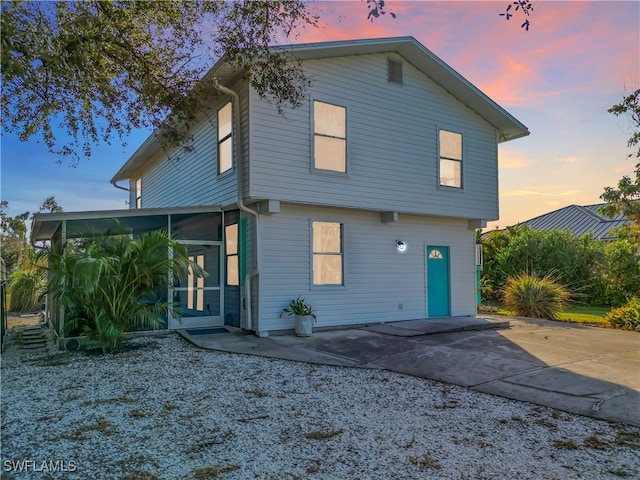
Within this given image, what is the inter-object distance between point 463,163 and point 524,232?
8862 millimetres

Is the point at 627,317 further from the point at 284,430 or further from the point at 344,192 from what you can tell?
the point at 284,430

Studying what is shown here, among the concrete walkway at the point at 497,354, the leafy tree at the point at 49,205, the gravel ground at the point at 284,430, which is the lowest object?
the concrete walkway at the point at 497,354

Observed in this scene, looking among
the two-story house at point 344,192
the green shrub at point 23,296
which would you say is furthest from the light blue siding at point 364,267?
the green shrub at point 23,296

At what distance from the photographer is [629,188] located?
12.2 m

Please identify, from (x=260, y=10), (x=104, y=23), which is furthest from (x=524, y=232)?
(x=104, y=23)

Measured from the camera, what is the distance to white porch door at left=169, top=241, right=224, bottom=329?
949 cm

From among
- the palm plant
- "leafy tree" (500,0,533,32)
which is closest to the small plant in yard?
the palm plant

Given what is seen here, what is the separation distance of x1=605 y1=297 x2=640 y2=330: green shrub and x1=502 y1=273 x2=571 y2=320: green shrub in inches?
65.4

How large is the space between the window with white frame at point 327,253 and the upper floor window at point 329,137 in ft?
4.54

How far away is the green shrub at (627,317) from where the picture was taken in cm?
1086

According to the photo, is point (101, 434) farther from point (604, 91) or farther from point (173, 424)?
point (604, 91)

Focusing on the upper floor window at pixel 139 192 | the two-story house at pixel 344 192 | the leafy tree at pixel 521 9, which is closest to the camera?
the leafy tree at pixel 521 9

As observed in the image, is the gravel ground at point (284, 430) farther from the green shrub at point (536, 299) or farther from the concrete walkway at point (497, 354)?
the green shrub at point (536, 299)

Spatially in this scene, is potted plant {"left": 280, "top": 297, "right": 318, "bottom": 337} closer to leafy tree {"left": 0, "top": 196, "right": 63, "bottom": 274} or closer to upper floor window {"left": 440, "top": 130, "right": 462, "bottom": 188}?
upper floor window {"left": 440, "top": 130, "right": 462, "bottom": 188}
